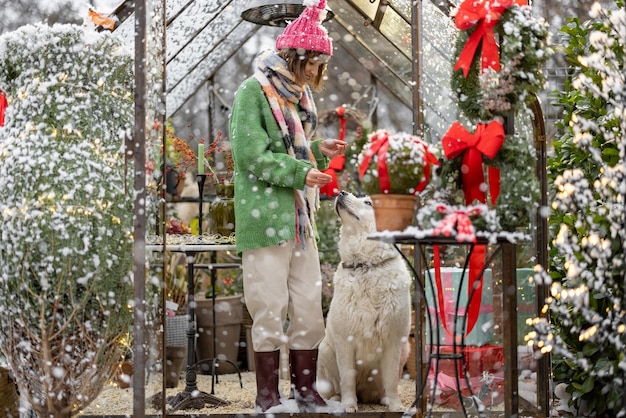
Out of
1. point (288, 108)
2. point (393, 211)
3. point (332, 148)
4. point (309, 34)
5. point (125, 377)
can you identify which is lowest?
point (125, 377)

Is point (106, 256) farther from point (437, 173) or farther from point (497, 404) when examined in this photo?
point (497, 404)

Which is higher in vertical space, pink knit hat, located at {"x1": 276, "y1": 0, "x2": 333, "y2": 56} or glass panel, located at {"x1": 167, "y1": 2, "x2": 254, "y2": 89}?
glass panel, located at {"x1": 167, "y1": 2, "x2": 254, "y2": 89}

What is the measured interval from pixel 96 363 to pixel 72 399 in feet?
0.65

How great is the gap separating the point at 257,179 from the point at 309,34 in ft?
2.34

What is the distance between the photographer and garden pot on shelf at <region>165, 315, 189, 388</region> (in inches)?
212

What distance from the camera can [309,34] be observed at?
3924 mm

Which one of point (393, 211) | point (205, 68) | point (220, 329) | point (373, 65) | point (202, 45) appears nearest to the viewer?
point (393, 211)

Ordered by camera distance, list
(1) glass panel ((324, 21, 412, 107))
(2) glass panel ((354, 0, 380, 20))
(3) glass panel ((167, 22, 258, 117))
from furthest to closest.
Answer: (1) glass panel ((324, 21, 412, 107))
(3) glass panel ((167, 22, 258, 117))
(2) glass panel ((354, 0, 380, 20))

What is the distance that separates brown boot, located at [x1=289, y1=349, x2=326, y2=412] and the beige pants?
4 centimetres

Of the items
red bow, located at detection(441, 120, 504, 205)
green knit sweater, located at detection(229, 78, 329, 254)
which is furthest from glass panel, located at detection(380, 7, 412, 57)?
red bow, located at detection(441, 120, 504, 205)

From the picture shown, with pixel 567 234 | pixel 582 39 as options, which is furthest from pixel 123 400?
pixel 582 39

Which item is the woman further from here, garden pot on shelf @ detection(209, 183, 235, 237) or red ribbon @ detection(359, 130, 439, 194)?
garden pot on shelf @ detection(209, 183, 235, 237)

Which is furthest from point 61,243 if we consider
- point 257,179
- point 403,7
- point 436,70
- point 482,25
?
point 403,7

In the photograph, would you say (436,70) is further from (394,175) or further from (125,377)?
(125,377)
